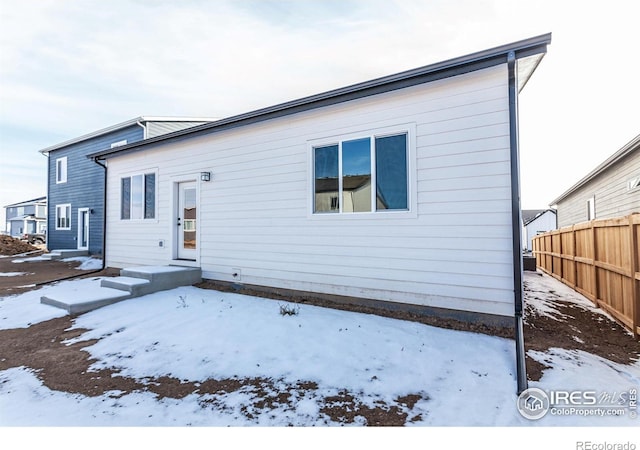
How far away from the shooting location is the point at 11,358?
3531mm

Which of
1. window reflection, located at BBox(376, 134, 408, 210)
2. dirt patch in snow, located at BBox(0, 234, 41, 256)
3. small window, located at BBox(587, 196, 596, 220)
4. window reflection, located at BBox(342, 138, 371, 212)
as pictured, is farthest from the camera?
dirt patch in snow, located at BBox(0, 234, 41, 256)

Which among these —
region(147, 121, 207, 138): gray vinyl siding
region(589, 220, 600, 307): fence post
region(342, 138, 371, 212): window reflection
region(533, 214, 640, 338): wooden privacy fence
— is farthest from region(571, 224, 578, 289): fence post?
region(147, 121, 207, 138): gray vinyl siding

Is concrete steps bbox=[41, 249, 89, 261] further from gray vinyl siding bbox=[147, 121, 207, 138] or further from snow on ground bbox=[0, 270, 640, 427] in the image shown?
snow on ground bbox=[0, 270, 640, 427]

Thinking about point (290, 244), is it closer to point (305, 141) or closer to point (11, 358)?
point (305, 141)

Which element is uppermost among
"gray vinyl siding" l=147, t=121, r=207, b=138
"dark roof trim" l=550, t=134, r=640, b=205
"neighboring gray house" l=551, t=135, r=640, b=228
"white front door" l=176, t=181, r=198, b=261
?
"gray vinyl siding" l=147, t=121, r=207, b=138

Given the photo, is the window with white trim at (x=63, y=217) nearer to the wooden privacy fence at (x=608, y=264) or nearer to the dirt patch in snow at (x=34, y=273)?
the dirt patch in snow at (x=34, y=273)

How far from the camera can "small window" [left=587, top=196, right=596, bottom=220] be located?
12.6 meters

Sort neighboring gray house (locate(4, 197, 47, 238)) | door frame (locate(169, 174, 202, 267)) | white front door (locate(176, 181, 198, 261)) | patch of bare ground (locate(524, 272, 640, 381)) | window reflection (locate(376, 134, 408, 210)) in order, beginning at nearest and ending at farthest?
patch of bare ground (locate(524, 272, 640, 381)), window reflection (locate(376, 134, 408, 210)), door frame (locate(169, 174, 202, 267)), white front door (locate(176, 181, 198, 261)), neighboring gray house (locate(4, 197, 47, 238))

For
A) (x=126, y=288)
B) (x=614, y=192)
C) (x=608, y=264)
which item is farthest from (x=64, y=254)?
(x=614, y=192)

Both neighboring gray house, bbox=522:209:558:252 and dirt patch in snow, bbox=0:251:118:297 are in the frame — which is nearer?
dirt patch in snow, bbox=0:251:118:297

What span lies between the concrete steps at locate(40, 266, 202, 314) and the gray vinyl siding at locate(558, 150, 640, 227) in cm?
1181

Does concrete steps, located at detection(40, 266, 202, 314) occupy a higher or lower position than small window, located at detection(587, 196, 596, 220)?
lower
